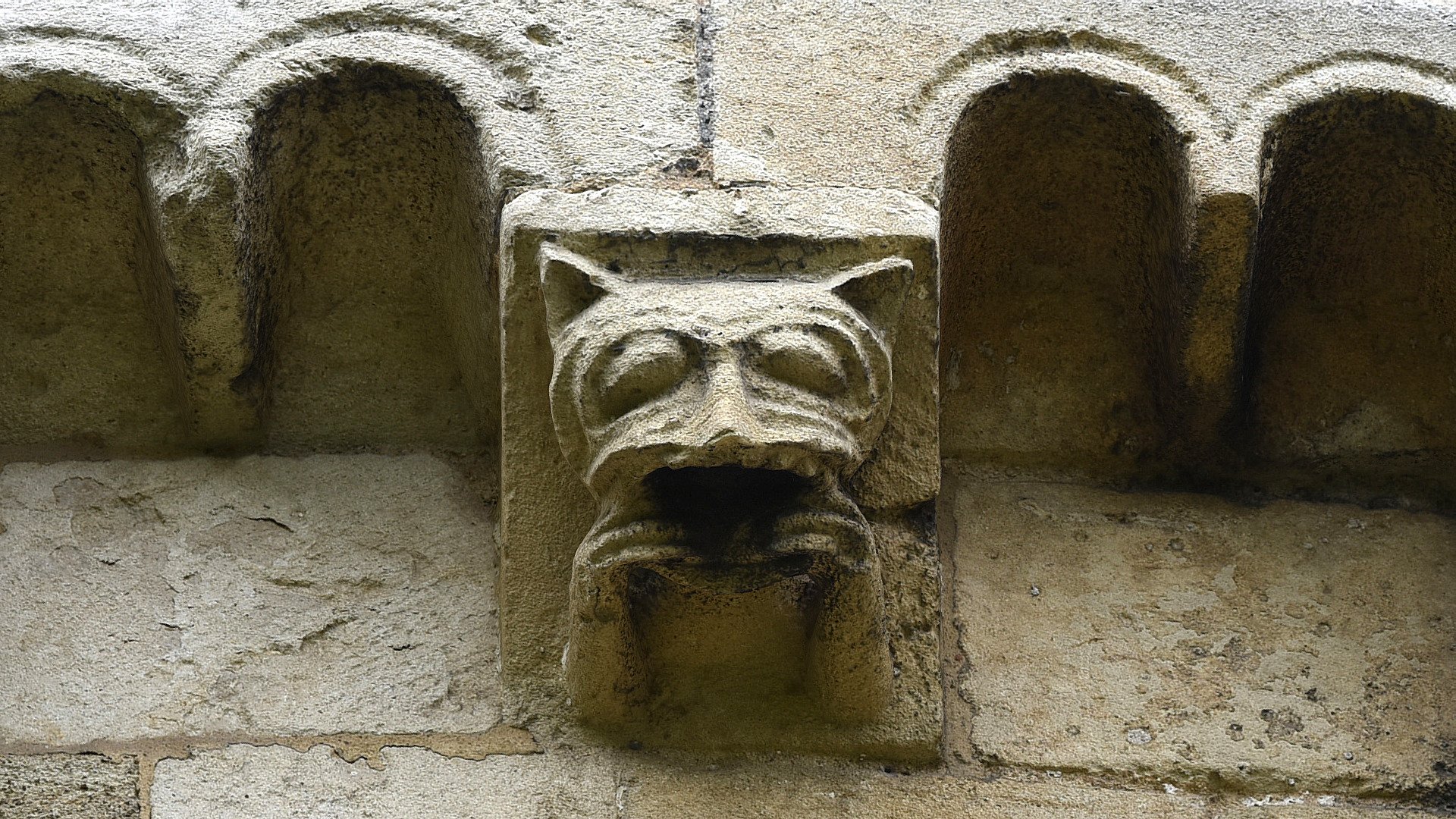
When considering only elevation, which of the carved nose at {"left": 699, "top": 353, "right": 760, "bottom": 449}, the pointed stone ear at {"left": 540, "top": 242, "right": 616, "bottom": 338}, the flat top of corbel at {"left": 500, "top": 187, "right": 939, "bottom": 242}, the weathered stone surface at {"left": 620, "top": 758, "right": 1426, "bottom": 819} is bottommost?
the weathered stone surface at {"left": 620, "top": 758, "right": 1426, "bottom": 819}

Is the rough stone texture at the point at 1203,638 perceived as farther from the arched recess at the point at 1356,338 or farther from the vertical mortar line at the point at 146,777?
the vertical mortar line at the point at 146,777

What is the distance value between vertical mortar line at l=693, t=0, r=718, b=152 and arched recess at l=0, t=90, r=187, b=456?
916 millimetres

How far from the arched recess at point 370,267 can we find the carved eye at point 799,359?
645 mm

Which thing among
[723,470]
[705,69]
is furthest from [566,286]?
[705,69]

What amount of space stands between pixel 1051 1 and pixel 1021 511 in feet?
2.80

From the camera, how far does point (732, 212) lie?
281 centimetres

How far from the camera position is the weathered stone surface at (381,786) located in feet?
8.89

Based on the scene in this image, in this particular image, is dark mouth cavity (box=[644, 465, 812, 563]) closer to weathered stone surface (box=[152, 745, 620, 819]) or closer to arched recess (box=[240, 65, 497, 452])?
weathered stone surface (box=[152, 745, 620, 819])

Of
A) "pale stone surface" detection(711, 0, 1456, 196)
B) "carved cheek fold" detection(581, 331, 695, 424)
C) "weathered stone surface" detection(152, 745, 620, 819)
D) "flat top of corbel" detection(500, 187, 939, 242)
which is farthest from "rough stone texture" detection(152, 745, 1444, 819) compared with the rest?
"pale stone surface" detection(711, 0, 1456, 196)

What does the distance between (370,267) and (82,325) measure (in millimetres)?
495

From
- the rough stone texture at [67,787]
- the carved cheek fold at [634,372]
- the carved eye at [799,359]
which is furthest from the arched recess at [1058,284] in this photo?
the rough stone texture at [67,787]

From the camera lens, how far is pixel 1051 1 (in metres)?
3.16

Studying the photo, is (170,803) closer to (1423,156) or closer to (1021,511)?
(1021,511)

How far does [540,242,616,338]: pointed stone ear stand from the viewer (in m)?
2.67
